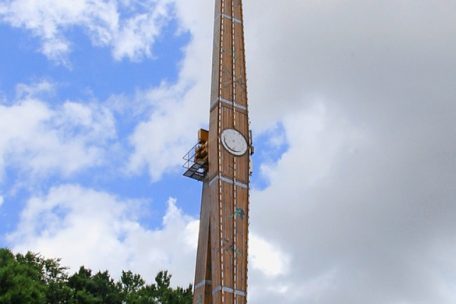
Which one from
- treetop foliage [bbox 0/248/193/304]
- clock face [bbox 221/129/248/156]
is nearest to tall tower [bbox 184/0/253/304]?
clock face [bbox 221/129/248/156]

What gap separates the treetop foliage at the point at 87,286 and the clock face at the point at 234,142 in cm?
1231

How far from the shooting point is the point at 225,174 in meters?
26.3

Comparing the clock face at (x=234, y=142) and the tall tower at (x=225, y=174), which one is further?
the clock face at (x=234, y=142)

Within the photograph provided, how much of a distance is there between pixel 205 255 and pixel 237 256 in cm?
120

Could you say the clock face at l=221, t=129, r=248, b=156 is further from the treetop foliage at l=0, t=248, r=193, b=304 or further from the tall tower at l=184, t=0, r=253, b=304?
the treetop foliage at l=0, t=248, r=193, b=304

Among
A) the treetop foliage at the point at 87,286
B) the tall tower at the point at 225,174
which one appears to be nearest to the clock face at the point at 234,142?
the tall tower at the point at 225,174

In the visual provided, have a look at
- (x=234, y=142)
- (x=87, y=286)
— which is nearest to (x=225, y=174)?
(x=234, y=142)

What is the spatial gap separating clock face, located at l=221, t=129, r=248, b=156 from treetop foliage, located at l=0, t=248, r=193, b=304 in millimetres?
12312

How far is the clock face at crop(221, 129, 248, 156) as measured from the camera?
26906 mm

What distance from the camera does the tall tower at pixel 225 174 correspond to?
2481 centimetres

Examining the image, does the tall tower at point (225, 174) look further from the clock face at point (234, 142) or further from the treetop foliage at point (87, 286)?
the treetop foliage at point (87, 286)

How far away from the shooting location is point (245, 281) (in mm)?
25000

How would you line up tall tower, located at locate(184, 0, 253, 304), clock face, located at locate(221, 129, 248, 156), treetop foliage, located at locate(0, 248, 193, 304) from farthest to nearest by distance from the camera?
treetop foliage, located at locate(0, 248, 193, 304) → clock face, located at locate(221, 129, 248, 156) → tall tower, located at locate(184, 0, 253, 304)

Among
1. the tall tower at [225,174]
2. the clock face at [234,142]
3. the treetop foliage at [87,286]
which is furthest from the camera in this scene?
the treetop foliage at [87,286]
